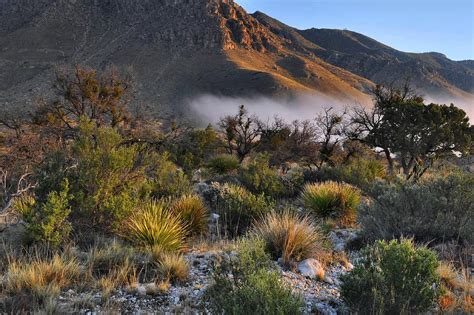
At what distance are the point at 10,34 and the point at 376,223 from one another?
104865mm

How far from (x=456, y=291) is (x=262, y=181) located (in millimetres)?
8728

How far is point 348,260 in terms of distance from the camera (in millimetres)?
6656

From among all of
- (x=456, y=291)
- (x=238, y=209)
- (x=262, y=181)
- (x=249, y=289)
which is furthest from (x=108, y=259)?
(x=262, y=181)

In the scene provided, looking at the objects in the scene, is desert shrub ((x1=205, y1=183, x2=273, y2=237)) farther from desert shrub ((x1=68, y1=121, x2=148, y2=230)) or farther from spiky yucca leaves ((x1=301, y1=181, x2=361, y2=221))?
desert shrub ((x1=68, y1=121, x2=148, y2=230))

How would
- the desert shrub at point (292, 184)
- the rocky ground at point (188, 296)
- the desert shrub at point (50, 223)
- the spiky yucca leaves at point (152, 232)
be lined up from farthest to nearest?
the desert shrub at point (292, 184)
the spiky yucca leaves at point (152, 232)
the desert shrub at point (50, 223)
the rocky ground at point (188, 296)

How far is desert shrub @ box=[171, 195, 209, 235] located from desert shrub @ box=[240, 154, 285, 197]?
4.37 metres

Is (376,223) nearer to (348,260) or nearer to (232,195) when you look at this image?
(348,260)

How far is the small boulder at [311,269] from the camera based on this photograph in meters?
5.64

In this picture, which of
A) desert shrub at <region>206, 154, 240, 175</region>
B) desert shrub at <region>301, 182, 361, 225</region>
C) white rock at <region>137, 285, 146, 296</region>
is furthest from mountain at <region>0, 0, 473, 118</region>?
white rock at <region>137, 285, 146, 296</region>

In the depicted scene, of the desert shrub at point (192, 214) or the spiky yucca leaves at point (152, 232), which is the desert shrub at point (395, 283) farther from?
the desert shrub at point (192, 214)

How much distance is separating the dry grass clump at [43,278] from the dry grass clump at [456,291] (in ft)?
15.2

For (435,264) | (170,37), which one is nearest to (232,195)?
(435,264)

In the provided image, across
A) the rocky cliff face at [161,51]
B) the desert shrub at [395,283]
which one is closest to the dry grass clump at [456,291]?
the desert shrub at [395,283]

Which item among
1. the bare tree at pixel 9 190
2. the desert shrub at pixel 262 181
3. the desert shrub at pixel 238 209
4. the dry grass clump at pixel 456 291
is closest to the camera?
the dry grass clump at pixel 456 291
